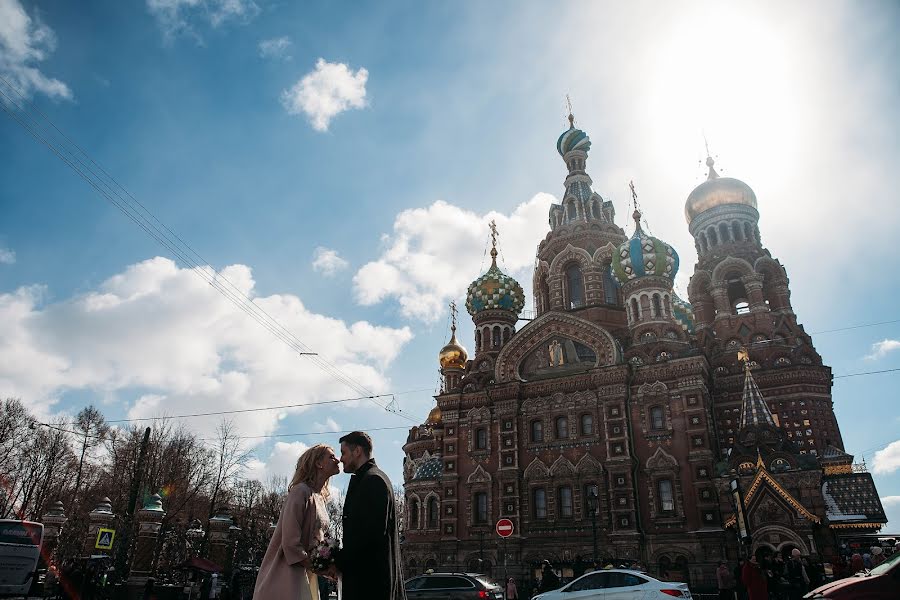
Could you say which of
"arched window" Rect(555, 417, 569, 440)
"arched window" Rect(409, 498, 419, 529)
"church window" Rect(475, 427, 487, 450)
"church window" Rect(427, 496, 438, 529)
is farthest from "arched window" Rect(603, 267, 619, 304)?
"arched window" Rect(409, 498, 419, 529)

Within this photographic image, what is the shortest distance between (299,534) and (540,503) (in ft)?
82.3

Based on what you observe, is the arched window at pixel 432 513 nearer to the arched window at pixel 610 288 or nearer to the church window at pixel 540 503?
the church window at pixel 540 503

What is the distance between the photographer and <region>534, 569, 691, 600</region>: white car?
12211 mm

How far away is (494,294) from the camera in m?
36.2

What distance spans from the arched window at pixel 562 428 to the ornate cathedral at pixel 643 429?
0.06 m

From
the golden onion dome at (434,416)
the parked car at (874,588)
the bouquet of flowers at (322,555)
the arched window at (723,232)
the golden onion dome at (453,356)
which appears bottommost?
the parked car at (874,588)

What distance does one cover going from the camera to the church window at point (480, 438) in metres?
30.1

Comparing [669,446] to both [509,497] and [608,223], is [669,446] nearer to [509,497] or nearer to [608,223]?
[509,497]

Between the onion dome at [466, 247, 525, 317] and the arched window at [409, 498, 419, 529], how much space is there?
11.4 meters

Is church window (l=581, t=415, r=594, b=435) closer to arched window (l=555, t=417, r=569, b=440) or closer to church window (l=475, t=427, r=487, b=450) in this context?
arched window (l=555, t=417, r=569, b=440)

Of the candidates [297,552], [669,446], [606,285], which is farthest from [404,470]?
[297,552]

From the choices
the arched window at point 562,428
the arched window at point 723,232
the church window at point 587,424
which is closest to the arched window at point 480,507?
the arched window at point 562,428

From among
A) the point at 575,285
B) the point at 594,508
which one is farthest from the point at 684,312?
the point at 594,508

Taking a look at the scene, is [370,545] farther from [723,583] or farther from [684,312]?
[684,312]
